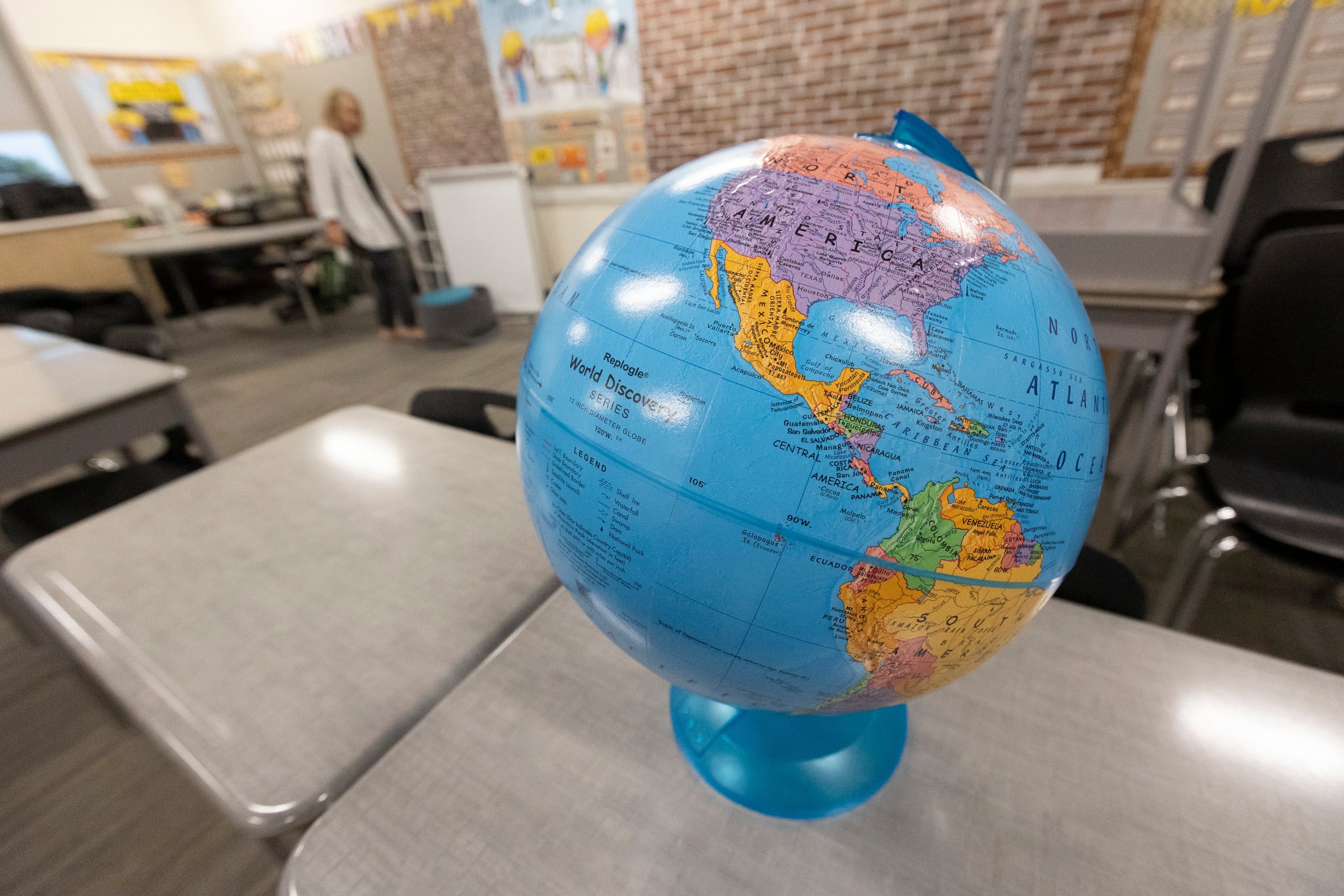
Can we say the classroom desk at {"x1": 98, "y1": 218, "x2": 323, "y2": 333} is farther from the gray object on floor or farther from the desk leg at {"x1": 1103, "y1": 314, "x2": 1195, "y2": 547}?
the desk leg at {"x1": 1103, "y1": 314, "x2": 1195, "y2": 547}

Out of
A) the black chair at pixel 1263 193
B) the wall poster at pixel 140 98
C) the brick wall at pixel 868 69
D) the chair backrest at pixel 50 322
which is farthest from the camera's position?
the wall poster at pixel 140 98

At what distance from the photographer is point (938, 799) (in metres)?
0.57

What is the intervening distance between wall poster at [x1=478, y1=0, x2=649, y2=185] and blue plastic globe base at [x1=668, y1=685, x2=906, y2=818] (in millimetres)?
4279

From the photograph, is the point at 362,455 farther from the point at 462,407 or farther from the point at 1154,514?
the point at 1154,514

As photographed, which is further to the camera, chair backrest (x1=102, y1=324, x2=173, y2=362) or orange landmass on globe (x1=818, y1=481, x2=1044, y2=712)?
chair backrest (x1=102, y1=324, x2=173, y2=362)

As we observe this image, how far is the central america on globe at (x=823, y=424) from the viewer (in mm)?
372

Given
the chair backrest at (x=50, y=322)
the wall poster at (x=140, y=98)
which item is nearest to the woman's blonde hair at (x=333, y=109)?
the chair backrest at (x=50, y=322)

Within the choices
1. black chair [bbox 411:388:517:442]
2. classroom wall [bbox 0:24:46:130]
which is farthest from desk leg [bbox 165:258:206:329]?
black chair [bbox 411:388:517:442]

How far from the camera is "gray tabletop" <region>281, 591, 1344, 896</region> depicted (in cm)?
51

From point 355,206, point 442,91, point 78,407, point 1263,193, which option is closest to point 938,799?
point 78,407

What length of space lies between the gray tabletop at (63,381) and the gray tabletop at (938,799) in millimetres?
1461

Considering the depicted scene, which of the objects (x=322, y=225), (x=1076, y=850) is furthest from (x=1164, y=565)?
(x=322, y=225)

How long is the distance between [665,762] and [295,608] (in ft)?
1.89

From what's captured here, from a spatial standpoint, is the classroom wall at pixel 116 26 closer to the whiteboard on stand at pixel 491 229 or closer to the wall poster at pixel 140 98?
the wall poster at pixel 140 98
